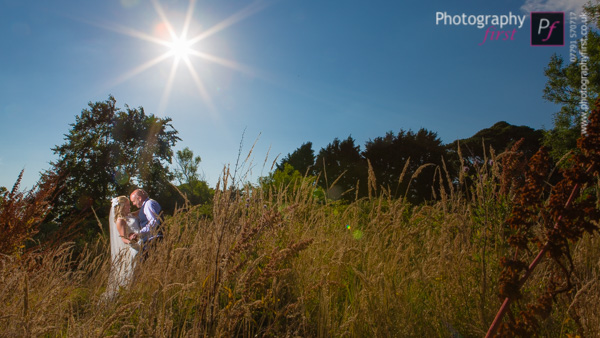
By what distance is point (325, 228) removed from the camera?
403 centimetres

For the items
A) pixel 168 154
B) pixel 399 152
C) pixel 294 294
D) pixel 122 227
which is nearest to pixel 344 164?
pixel 399 152

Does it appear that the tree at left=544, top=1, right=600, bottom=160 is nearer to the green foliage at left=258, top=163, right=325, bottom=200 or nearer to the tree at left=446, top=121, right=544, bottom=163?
the tree at left=446, top=121, right=544, bottom=163

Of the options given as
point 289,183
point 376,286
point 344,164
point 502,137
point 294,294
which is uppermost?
point 502,137

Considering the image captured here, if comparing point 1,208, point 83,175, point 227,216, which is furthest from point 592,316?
point 83,175

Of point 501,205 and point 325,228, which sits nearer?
point 501,205

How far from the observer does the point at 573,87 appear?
19172 mm

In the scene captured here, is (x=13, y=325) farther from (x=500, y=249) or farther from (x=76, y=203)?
(x=76, y=203)

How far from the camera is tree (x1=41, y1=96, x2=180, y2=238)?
19.3m

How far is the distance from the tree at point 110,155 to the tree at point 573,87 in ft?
69.7

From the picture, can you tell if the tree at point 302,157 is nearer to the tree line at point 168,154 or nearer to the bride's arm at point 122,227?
the tree line at point 168,154

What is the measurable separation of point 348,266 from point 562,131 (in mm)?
20521

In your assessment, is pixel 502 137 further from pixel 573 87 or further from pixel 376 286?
pixel 376 286

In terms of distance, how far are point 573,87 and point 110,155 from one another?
2683 cm

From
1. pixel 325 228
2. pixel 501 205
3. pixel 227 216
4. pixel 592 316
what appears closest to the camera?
pixel 227 216
